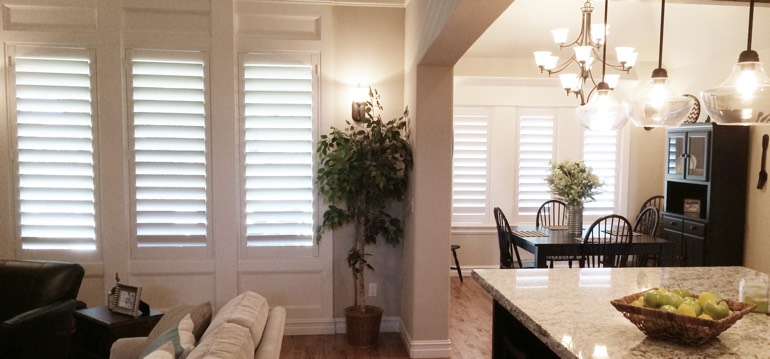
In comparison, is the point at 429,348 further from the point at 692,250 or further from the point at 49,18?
the point at 49,18

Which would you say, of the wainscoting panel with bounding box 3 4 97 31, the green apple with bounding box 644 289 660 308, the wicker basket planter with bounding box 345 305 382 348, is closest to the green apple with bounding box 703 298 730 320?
the green apple with bounding box 644 289 660 308

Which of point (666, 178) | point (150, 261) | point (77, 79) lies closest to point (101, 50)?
point (77, 79)

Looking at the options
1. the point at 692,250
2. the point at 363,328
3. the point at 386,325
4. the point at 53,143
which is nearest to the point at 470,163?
the point at 692,250

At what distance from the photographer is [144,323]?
11.5ft

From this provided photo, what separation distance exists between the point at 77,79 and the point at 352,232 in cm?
238

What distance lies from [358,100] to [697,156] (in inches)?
132

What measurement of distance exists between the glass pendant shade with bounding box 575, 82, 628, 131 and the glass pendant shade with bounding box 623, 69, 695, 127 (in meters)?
0.12

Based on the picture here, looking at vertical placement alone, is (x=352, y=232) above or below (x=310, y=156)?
below

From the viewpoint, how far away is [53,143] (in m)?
4.14

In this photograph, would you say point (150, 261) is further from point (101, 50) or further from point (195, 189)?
point (101, 50)

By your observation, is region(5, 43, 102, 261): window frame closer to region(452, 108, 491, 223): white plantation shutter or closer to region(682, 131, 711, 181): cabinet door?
region(452, 108, 491, 223): white plantation shutter

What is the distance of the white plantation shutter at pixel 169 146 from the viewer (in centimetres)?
418

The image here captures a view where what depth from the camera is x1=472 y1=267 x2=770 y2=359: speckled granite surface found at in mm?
A: 1746

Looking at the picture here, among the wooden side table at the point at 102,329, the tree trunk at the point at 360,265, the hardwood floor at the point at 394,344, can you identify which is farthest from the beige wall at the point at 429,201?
the wooden side table at the point at 102,329
